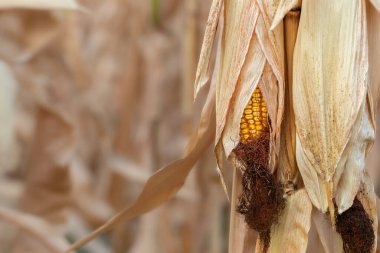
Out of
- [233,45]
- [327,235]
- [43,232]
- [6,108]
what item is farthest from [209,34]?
[6,108]

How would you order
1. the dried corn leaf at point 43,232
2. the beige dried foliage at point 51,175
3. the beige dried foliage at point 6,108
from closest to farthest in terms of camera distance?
the dried corn leaf at point 43,232 < the beige dried foliage at point 51,175 < the beige dried foliage at point 6,108

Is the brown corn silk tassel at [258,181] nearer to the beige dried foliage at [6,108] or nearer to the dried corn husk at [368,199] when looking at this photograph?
the dried corn husk at [368,199]

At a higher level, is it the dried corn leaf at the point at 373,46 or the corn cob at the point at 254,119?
the dried corn leaf at the point at 373,46

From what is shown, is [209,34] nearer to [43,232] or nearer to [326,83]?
[326,83]

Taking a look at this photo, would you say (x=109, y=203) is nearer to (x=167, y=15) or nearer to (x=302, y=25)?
(x=167, y=15)

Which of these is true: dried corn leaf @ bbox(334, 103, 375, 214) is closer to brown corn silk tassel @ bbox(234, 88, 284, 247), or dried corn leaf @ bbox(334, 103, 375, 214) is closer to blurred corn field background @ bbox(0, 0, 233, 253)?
brown corn silk tassel @ bbox(234, 88, 284, 247)

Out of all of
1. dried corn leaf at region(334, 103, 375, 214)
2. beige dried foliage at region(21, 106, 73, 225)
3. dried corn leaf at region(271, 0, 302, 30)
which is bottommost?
beige dried foliage at region(21, 106, 73, 225)

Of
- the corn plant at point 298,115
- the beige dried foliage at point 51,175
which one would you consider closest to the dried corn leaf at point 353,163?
the corn plant at point 298,115

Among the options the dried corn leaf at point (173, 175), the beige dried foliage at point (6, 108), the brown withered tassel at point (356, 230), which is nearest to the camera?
the brown withered tassel at point (356, 230)

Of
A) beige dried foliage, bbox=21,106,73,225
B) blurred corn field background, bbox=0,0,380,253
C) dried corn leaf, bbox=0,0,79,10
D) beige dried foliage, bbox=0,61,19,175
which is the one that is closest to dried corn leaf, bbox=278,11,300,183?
dried corn leaf, bbox=0,0,79,10
